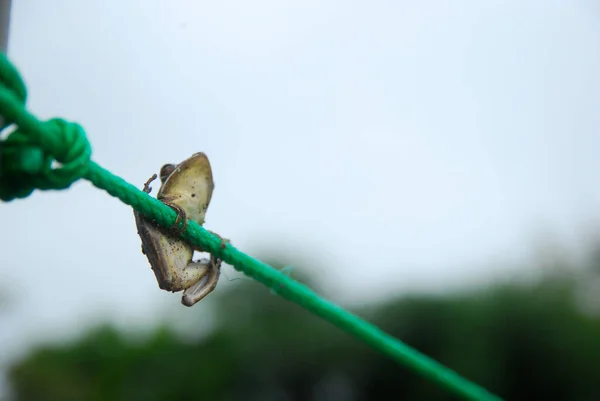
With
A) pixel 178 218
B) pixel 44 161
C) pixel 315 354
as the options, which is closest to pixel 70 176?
pixel 44 161

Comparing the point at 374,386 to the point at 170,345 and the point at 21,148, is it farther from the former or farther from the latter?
the point at 21,148

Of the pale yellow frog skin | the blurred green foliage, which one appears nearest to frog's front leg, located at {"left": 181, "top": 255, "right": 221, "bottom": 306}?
the pale yellow frog skin

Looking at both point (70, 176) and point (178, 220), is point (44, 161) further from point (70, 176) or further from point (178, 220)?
point (178, 220)

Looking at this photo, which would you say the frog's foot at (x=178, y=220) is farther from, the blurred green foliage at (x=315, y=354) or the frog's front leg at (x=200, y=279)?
the blurred green foliage at (x=315, y=354)

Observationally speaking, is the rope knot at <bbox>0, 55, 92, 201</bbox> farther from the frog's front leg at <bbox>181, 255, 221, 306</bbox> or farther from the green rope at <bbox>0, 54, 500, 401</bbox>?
the frog's front leg at <bbox>181, 255, 221, 306</bbox>

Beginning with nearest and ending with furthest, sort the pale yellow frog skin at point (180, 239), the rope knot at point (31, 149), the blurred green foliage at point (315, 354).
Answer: the rope knot at point (31, 149), the pale yellow frog skin at point (180, 239), the blurred green foliage at point (315, 354)

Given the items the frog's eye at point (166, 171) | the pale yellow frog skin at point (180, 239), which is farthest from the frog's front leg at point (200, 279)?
the frog's eye at point (166, 171)
